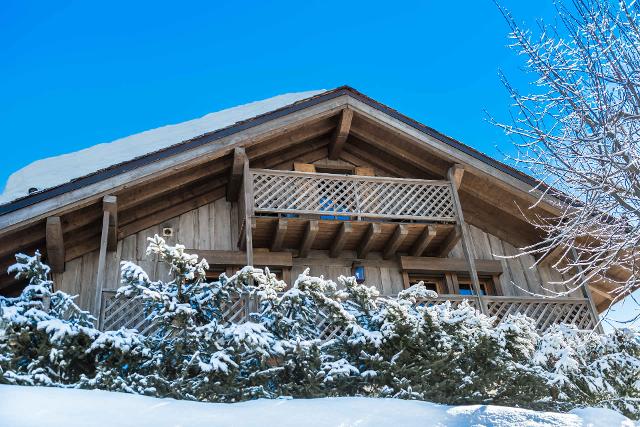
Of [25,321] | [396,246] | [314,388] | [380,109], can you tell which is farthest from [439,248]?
[25,321]

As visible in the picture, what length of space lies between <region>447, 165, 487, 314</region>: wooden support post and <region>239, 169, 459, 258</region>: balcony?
0.12m

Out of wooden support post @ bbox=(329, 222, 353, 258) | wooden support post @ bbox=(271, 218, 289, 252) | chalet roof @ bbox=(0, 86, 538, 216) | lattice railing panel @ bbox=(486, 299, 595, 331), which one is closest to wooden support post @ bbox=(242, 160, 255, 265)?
wooden support post @ bbox=(271, 218, 289, 252)

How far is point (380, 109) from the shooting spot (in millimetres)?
14273

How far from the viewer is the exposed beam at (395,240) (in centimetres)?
1344

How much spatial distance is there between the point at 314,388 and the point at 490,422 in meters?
3.65

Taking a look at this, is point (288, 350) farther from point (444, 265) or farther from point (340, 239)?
point (444, 265)

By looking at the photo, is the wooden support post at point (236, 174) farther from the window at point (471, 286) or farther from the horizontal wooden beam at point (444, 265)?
the window at point (471, 286)

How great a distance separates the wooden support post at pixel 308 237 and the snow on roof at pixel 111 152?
1109cm

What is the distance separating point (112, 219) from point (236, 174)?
2.64m

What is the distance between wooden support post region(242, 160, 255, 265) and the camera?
1214 cm

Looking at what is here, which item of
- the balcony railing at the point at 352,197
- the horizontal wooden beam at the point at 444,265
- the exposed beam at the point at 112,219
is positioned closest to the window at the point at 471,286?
the horizontal wooden beam at the point at 444,265

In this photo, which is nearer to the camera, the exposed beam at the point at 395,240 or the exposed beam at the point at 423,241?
the exposed beam at the point at 395,240

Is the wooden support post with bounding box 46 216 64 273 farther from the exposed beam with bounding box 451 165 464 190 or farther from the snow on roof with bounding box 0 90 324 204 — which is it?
the snow on roof with bounding box 0 90 324 204

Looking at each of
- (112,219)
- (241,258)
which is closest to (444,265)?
(241,258)
